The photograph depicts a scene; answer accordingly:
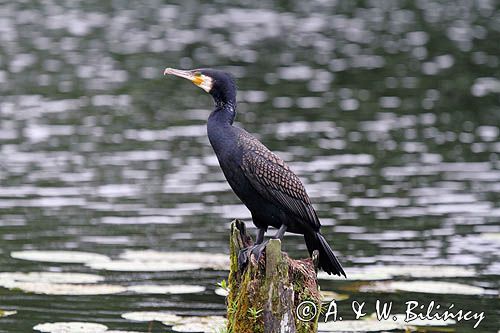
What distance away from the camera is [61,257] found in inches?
517

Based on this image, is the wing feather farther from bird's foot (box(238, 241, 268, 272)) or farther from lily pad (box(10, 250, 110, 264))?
lily pad (box(10, 250, 110, 264))

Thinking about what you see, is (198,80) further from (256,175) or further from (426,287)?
(426,287)

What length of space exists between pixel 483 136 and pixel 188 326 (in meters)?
10.9

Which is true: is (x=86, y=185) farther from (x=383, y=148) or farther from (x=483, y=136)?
(x=483, y=136)

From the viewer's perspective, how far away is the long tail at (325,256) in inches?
341

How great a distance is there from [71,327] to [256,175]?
2.94 meters

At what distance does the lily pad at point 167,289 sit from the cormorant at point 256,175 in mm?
3284

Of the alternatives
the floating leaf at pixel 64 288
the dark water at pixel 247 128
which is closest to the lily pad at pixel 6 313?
the dark water at pixel 247 128

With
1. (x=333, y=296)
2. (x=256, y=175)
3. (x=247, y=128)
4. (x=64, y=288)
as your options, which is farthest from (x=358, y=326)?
(x=247, y=128)

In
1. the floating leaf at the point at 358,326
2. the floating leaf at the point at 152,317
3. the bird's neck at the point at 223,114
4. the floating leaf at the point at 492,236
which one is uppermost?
the bird's neck at the point at 223,114

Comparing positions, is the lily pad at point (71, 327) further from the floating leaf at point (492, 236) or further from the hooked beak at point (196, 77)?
the floating leaf at point (492, 236)

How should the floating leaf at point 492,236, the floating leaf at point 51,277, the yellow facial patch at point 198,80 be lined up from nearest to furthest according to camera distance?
1. the yellow facial patch at point 198,80
2. the floating leaf at point 51,277
3. the floating leaf at point 492,236

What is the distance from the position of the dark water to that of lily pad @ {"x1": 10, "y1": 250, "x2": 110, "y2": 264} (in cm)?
11

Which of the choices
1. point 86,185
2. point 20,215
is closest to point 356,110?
point 86,185
